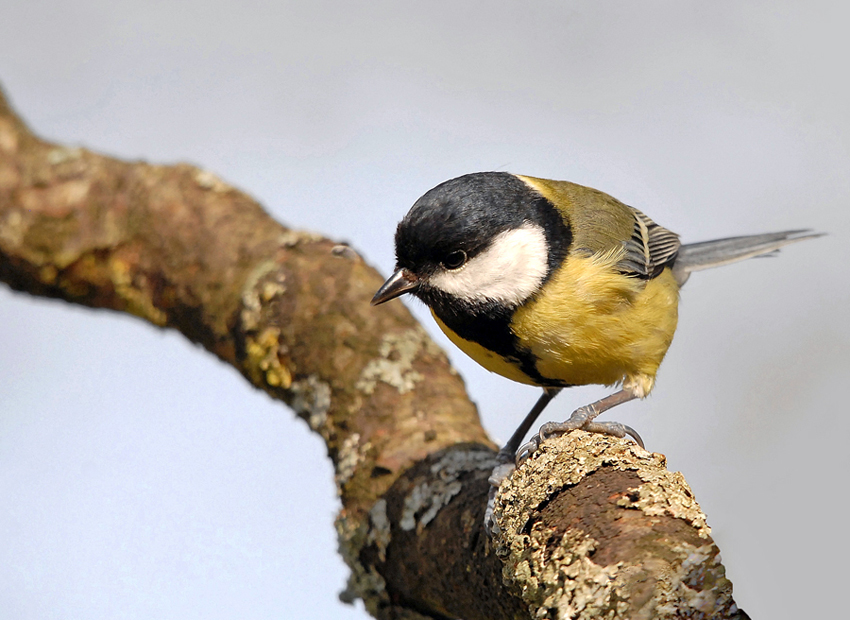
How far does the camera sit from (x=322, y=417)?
1.96m

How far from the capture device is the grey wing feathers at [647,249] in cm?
198

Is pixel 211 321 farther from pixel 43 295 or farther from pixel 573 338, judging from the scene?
pixel 573 338

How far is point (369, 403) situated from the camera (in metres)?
1.89

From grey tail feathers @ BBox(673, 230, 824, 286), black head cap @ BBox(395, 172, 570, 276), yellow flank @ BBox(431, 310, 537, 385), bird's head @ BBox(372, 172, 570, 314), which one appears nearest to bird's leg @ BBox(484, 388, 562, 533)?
yellow flank @ BBox(431, 310, 537, 385)

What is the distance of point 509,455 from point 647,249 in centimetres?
75

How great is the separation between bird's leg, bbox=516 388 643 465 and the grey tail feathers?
0.68 meters

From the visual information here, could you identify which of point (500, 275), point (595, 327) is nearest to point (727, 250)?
point (595, 327)

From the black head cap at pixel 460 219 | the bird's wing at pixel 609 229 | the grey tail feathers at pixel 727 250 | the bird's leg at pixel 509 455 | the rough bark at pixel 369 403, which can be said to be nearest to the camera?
the rough bark at pixel 369 403

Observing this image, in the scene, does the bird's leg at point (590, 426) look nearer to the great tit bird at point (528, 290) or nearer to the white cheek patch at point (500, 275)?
the great tit bird at point (528, 290)

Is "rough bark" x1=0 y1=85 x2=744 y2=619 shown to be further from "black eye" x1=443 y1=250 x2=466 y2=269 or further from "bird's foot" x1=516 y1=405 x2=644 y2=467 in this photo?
"black eye" x1=443 y1=250 x2=466 y2=269

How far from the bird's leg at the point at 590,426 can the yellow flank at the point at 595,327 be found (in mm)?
38

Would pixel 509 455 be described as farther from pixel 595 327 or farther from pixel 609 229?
pixel 609 229

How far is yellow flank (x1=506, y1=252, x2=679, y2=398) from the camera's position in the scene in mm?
1710

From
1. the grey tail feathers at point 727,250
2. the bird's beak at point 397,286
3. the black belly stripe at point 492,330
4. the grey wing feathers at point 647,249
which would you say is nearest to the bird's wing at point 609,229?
the grey wing feathers at point 647,249
